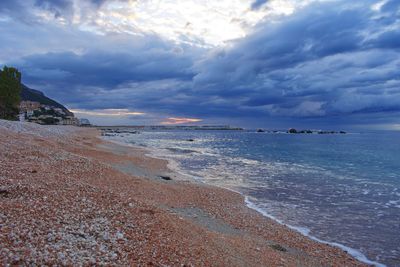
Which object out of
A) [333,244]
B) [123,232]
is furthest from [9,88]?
[333,244]

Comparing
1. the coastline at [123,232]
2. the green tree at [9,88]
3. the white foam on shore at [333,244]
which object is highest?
the green tree at [9,88]

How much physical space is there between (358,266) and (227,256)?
5.00 metres

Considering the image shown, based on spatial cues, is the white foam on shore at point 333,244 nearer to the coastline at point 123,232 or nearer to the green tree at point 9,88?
the coastline at point 123,232

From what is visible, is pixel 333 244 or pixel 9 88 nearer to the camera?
pixel 333 244

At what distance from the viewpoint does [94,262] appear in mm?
5957

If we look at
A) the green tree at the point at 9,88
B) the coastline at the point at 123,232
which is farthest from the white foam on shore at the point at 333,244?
the green tree at the point at 9,88

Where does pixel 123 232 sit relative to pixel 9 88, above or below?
below

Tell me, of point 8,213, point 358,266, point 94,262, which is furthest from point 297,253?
point 8,213

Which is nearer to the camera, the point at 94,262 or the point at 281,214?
the point at 94,262

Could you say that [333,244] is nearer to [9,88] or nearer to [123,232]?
[123,232]

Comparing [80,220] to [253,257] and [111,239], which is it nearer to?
[111,239]

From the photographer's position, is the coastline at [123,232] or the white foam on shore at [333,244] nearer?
the coastline at [123,232]

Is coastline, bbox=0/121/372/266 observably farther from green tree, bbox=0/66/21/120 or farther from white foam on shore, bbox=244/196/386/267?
green tree, bbox=0/66/21/120


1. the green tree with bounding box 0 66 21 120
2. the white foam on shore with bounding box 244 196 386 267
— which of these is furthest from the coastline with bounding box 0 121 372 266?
the green tree with bounding box 0 66 21 120
